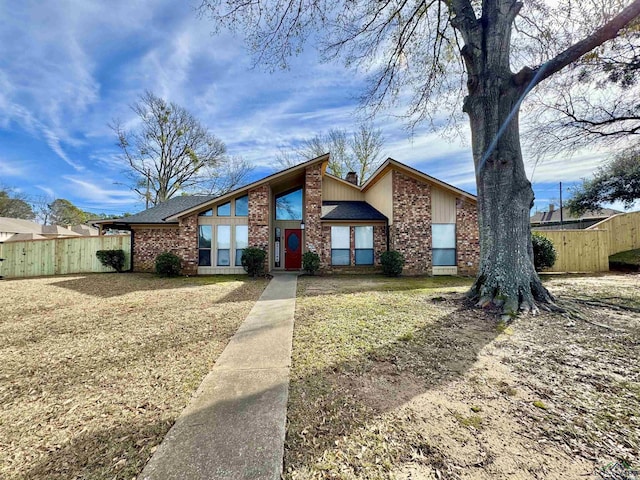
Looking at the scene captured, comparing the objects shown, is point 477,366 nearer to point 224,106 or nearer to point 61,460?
point 61,460

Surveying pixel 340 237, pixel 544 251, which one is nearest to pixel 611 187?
pixel 544 251

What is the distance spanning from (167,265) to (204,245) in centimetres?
162

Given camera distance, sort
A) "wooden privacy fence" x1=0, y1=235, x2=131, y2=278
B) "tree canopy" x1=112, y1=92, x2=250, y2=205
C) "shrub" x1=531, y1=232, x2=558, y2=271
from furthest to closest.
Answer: "tree canopy" x1=112, y1=92, x2=250, y2=205 < "wooden privacy fence" x1=0, y1=235, x2=131, y2=278 < "shrub" x1=531, y1=232, x2=558, y2=271

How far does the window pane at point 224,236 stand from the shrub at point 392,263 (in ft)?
22.1

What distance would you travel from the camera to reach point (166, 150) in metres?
21.6

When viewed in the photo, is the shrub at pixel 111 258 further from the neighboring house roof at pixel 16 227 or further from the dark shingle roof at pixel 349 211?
the neighboring house roof at pixel 16 227

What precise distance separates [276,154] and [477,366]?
22952mm

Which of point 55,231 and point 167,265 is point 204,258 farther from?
point 55,231

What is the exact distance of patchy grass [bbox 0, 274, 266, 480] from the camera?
1.79 metres

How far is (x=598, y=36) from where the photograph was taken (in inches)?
186

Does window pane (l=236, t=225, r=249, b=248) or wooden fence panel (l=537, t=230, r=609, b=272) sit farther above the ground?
window pane (l=236, t=225, r=249, b=248)

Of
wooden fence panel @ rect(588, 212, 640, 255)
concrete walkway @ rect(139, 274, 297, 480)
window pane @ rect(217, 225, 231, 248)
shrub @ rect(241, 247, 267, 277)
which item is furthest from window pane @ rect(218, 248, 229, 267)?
wooden fence panel @ rect(588, 212, 640, 255)

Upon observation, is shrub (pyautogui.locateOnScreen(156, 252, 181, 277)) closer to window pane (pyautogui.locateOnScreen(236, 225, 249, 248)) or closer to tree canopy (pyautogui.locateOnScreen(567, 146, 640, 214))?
window pane (pyautogui.locateOnScreen(236, 225, 249, 248))

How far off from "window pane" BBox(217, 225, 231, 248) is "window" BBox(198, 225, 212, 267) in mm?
427
